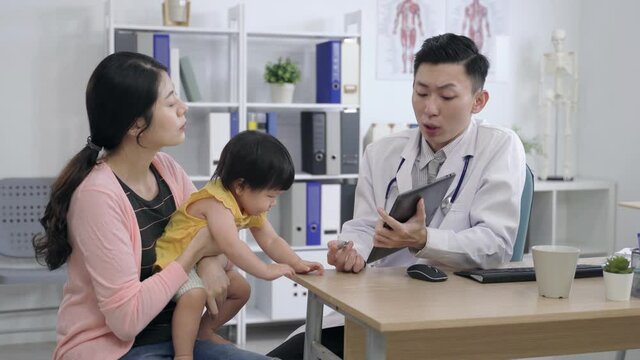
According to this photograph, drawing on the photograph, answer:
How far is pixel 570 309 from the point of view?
166 centimetres

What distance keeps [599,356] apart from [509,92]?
2.54 metres

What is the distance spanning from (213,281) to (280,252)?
0.25 meters

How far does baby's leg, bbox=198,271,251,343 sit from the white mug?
0.70 metres

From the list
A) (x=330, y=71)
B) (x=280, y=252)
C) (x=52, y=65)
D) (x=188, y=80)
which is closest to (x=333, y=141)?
(x=330, y=71)

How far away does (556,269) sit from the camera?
5.72 feet

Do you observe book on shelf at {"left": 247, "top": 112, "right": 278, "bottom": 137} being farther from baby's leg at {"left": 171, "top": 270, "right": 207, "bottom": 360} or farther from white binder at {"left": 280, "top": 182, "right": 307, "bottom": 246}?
baby's leg at {"left": 171, "top": 270, "right": 207, "bottom": 360}

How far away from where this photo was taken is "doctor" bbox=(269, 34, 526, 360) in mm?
2156

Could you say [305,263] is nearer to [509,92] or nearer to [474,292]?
[474,292]

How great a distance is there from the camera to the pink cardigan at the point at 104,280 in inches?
63.9

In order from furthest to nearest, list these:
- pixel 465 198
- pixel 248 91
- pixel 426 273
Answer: pixel 248 91 → pixel 465 198 → pixel 426 273

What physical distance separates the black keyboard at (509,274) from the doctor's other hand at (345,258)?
0.25 meters

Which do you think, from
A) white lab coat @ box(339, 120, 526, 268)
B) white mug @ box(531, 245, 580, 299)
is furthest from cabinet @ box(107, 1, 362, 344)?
white mug @ box(531, 245, 580, 299)

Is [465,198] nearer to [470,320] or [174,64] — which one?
[470,320]

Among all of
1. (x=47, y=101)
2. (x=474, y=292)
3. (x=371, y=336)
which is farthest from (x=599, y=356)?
(x=47, y=101)
